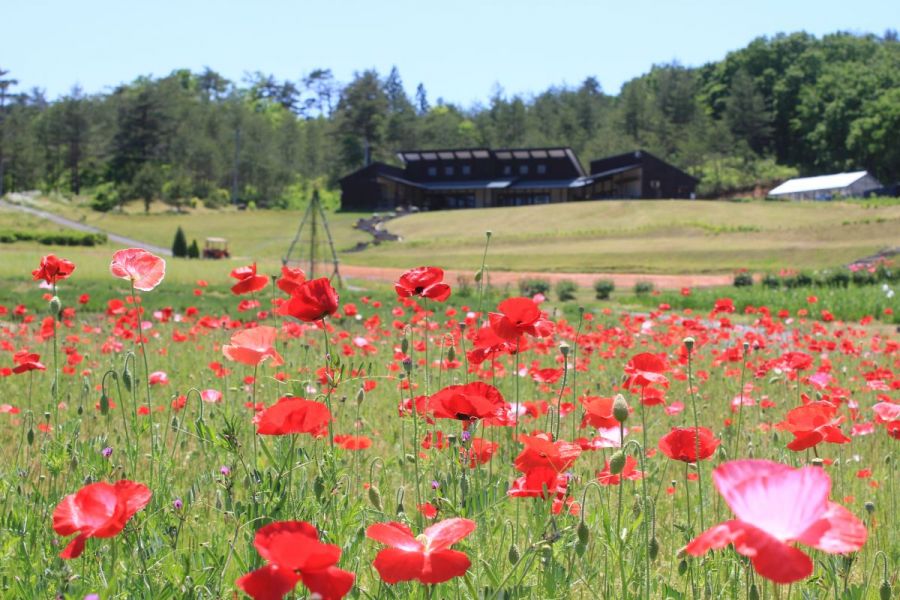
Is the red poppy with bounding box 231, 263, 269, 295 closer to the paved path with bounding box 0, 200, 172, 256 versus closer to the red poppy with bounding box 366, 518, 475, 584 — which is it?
the red poppy with bounding box 366, 518, 475, 584

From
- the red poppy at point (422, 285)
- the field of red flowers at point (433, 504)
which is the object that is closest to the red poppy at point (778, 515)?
the field of red flowers at point (433, 504)

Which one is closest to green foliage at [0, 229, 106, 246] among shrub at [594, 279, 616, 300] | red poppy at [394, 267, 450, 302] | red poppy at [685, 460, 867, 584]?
shrub at [594, 279, 616, 300]

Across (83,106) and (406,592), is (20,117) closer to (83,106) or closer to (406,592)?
(83,106)

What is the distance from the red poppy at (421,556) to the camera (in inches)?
48.1

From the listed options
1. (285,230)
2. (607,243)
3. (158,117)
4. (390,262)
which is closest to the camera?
(390,262)

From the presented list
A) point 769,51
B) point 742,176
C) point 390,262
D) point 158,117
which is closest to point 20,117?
point 158,117

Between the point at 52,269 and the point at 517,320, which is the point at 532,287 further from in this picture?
the point at 517,320

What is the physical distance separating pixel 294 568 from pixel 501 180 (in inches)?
2765

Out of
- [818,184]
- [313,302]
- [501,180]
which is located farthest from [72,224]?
[313,302]

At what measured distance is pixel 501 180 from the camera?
7050 cm

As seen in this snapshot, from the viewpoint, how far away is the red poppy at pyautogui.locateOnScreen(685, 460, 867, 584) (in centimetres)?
94

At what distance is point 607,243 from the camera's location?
46.1m

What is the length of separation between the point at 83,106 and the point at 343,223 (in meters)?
34.3

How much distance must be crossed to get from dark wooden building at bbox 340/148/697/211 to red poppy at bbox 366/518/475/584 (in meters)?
67.4
